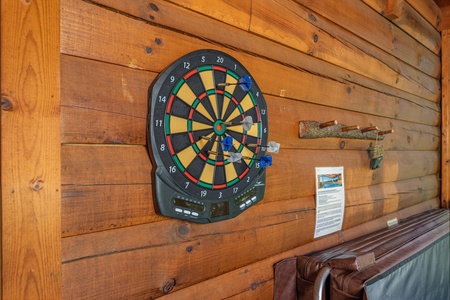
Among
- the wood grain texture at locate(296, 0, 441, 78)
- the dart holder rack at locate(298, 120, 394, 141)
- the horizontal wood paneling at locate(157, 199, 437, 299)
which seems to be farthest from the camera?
the wood grain texture at locate(296, 0, 441, 78)

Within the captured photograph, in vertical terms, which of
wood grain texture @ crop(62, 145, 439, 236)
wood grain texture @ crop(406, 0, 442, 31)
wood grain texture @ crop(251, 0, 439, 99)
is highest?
wood grain texture @ crop(406, 0, 442, 31)

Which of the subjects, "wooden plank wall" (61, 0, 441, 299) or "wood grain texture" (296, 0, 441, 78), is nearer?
"wooden plank wall" (61, 0, 441, 299)

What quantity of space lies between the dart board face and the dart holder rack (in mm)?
287

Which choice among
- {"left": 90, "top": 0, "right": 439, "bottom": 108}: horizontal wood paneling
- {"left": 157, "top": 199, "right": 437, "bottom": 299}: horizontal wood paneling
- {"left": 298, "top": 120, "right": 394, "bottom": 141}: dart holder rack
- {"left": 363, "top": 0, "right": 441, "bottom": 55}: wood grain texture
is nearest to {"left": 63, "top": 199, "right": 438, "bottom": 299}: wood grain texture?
{"left": 157, "top": 199, "right": 437, "bottom": 299}: horizontal wood paneling

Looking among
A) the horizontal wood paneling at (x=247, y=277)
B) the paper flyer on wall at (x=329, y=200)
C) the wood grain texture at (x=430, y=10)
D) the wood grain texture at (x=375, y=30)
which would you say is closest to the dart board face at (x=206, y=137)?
the horizontal wood paneling at (x=247, y=277)

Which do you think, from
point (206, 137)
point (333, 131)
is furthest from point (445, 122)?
point (206, 137)

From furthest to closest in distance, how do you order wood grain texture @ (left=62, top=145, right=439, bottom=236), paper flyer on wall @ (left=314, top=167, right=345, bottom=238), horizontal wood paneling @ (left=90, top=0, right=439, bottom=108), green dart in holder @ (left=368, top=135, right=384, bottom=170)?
green dart in holder @ (left=368, top=135, right=384, bottom=170)
paper flyer on wall @ (left=314, top=167, right=345, bottom=238)
horizontal wood paneling @ (left=90, top=0, right=439, bottom=108)
wood grain texture @ (left=62, top=145, right=439, bottom=236)

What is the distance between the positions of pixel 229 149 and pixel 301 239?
622mm

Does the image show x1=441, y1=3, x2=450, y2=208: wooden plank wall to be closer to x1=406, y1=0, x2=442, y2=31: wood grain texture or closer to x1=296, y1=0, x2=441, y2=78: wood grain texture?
x1=406, y1=0, x2=442, y2=31: wood grain texture

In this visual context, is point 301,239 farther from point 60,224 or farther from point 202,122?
point 60,224

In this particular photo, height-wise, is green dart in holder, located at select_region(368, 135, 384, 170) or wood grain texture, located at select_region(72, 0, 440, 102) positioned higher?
wood grain texture, located at select_region(72, 0, 440, 102)

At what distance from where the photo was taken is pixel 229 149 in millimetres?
1028

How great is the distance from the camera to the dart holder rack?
140 cm

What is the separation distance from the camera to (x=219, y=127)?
103cm
